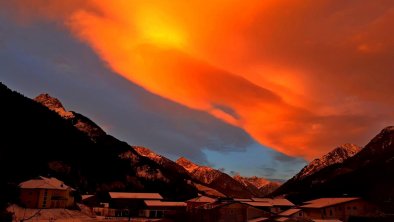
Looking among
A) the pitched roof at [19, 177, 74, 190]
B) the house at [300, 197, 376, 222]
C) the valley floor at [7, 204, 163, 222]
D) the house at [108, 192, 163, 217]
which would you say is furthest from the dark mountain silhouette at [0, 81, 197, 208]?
the house at [300, 197, 376, 222]

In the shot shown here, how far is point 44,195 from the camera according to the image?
283 feet

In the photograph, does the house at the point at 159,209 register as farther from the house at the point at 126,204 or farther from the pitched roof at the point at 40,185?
the pitched roof at the point at 40,185

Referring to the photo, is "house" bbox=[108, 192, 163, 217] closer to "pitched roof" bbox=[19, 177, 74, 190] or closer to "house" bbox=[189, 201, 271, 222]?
"pitched roof" bbox=[19, 177, 74, 190]

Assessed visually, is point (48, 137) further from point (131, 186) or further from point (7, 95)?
point (131, 186)

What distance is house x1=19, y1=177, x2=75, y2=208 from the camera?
84188 millimetres

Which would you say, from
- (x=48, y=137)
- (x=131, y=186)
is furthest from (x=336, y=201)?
(x=48, y=137)

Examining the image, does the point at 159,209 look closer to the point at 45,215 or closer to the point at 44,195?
the point at 44,195

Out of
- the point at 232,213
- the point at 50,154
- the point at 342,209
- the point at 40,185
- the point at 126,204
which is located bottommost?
the point at 232,213

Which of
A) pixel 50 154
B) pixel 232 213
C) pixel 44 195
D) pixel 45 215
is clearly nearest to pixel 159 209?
pixel 232 213

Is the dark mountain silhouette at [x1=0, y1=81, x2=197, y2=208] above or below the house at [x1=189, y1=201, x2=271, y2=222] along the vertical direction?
above

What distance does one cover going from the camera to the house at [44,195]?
84.2 metres

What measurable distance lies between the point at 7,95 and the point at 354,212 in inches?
5521

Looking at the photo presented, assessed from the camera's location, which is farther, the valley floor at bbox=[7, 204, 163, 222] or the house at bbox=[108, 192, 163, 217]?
the house at bbox=[108, 192, 163, 217]

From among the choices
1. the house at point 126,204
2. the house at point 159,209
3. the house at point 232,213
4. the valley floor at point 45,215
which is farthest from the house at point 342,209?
the valley floor at point 45,215
